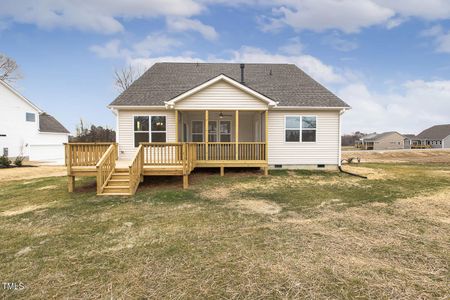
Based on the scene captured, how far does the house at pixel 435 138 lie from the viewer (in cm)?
6312

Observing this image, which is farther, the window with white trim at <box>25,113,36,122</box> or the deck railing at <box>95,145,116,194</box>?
the window with white trim at <box>25,113,36,122</box>

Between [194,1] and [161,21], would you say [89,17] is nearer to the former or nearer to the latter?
[161,21]

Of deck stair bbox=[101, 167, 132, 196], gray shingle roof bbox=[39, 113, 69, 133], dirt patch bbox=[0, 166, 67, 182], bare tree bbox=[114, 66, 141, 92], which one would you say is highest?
bare tree bbox=[114, 66, 141, 92]

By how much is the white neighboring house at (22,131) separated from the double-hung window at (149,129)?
13953 mm

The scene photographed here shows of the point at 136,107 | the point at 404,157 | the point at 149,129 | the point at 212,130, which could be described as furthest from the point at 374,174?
the point at 404,157

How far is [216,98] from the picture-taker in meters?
11.5

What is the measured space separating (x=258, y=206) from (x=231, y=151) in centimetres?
525

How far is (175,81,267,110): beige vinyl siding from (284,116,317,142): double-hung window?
2306mm

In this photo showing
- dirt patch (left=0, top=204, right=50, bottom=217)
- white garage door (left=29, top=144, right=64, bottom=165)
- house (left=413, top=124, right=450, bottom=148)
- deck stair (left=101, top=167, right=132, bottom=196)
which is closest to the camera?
dirt patch (left=0, top=204, right=50, bottom=217)

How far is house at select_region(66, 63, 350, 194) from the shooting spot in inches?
424

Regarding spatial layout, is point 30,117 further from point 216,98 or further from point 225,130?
point 216,98

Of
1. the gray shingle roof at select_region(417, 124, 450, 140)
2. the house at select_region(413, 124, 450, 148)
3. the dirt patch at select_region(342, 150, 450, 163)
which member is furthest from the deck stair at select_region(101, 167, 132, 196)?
the gray shingle roof at select_region(417, 124, 450, 140)

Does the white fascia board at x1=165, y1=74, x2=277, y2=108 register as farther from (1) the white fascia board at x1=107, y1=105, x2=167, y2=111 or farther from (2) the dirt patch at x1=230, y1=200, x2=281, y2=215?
(2) the dirt patch at x1=230, y1=200, x2=281, y2=215

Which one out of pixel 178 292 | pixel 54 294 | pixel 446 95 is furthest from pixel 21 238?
pixel 446 95
